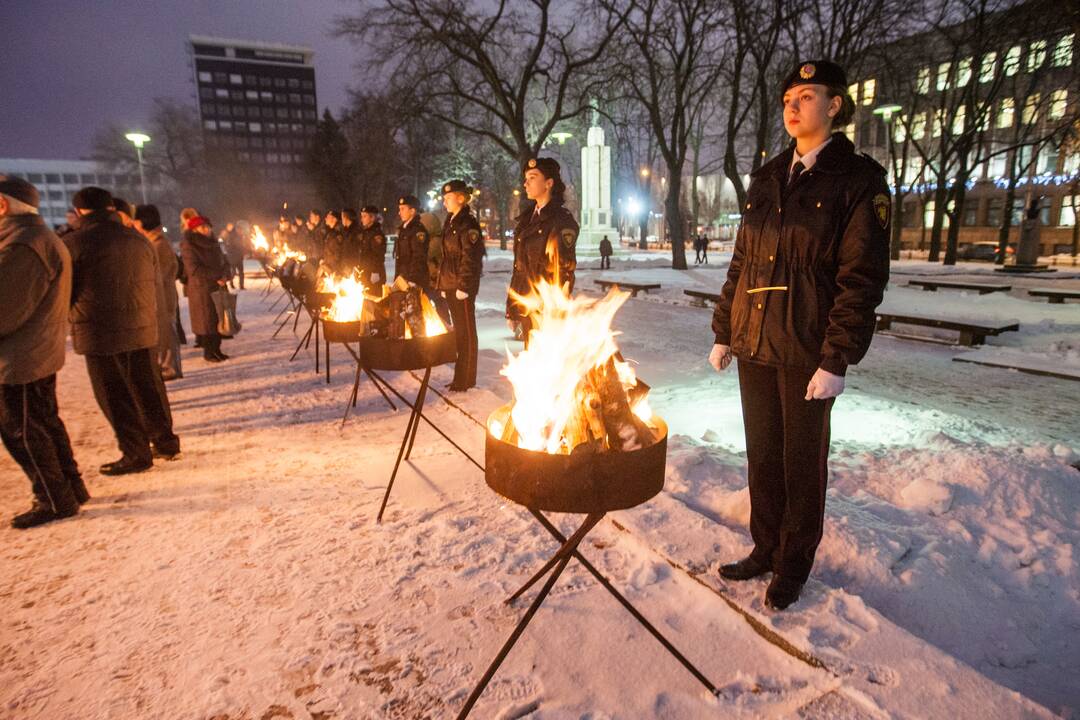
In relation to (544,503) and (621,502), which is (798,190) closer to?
(621,502)

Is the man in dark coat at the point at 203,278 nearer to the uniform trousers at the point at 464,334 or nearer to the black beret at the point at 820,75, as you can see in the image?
the uniform trousers at the point at 464,334

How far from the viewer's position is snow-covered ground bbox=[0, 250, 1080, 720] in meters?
2.34

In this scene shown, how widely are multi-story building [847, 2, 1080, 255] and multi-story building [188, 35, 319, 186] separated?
99.8 m

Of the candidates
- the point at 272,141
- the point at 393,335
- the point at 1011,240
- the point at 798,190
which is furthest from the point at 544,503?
the point at 272,141

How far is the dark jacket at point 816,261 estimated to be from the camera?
2.44 m

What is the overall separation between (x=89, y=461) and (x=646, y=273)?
1977cm

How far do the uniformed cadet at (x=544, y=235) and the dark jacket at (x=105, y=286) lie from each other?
294cm

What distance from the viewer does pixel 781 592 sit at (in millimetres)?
2752

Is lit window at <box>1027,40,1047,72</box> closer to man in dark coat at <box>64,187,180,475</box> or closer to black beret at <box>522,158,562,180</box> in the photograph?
black beret at <box>522,158,562,180</box>

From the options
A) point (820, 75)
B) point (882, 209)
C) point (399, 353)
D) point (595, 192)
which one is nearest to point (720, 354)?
point (882, 209)

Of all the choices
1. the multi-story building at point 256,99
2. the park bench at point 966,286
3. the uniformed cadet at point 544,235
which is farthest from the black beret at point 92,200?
the multi-story building at point 256,99

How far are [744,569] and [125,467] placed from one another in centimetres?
460

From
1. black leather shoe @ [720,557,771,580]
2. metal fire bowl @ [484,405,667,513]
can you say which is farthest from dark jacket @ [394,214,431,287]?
metal fire bowl @ [484,405,667,513]

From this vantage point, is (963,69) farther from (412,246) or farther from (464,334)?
(464,334)
